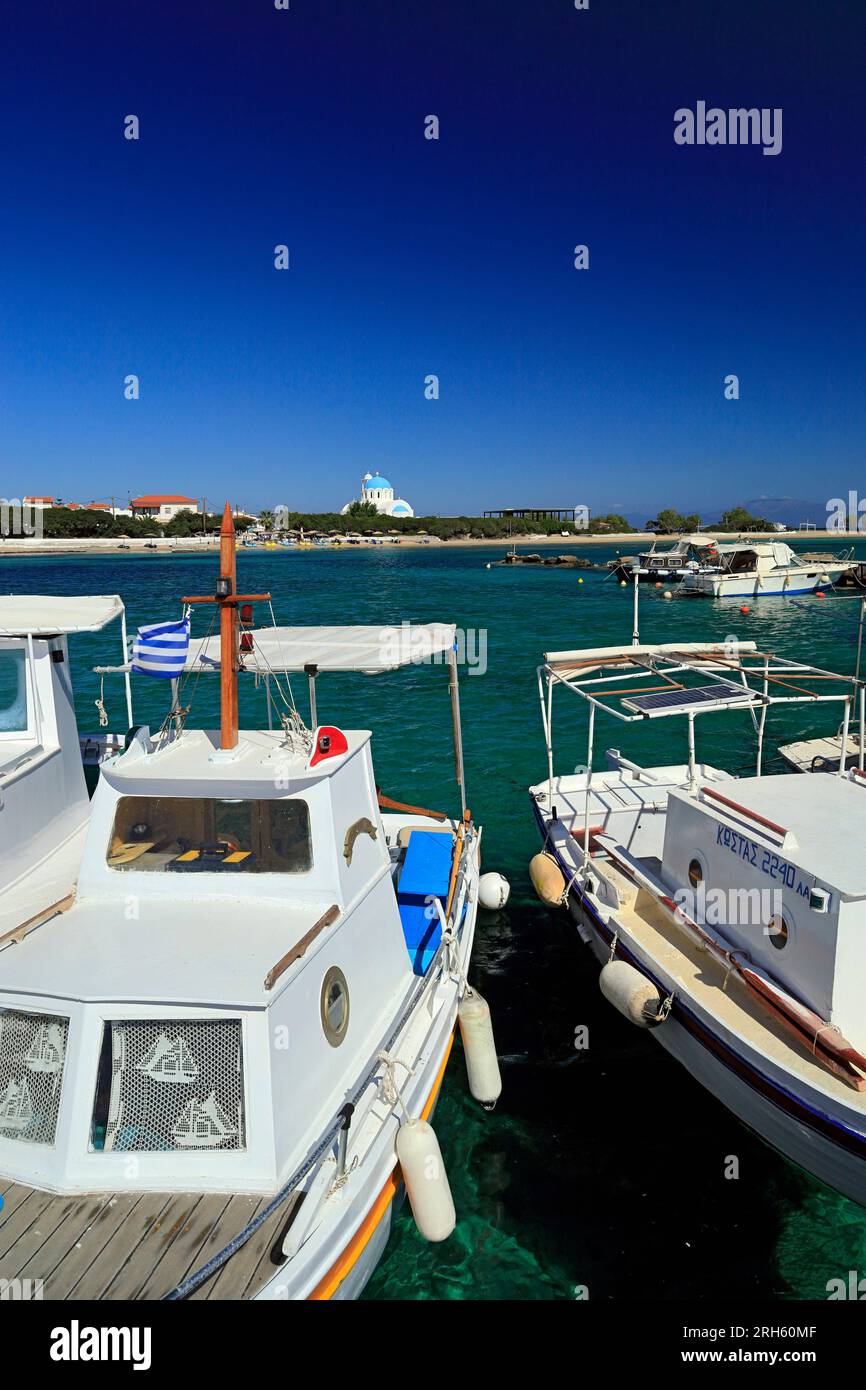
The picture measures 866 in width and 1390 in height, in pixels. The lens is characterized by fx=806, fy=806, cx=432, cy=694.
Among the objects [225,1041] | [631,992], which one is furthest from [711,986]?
[225,1041]

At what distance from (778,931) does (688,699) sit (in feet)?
12.8

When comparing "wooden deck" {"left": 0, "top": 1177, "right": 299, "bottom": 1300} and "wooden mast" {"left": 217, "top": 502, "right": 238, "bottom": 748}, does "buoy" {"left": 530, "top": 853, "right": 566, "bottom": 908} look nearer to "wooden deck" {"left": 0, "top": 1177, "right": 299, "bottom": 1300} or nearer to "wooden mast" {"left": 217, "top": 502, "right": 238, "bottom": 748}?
"wooden mast" {"left": 217, "top": 502, "right": 238, "bottom": 748}

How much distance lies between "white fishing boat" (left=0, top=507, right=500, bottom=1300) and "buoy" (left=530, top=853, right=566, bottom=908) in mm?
3538

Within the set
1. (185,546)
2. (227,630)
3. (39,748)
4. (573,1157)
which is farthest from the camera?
(185,546)

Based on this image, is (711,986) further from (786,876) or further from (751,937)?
(786,876)

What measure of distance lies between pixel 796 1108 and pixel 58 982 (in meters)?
6.46

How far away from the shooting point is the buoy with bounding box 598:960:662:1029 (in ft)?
29.5

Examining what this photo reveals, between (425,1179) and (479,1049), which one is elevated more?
(425,1179)

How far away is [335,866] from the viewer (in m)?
7.17

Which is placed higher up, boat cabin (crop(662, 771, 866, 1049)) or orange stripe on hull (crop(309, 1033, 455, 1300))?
boat cabin (crop(662, 771, 866, 1049))

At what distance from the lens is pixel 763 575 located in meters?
68.8

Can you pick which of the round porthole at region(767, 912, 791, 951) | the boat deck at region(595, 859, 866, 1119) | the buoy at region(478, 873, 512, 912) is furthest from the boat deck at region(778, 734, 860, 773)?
the round porthole at region(767, 912, 791, 951)

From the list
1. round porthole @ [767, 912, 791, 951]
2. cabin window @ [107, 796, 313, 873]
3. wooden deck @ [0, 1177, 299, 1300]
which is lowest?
wooden deck @ [0, 1177, 299, 1300]
